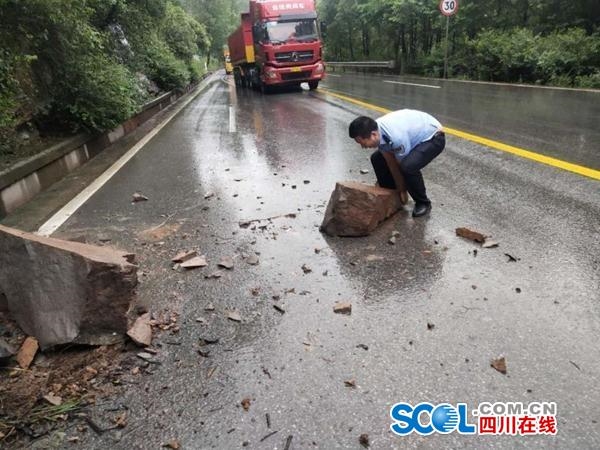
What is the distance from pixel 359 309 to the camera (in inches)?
118

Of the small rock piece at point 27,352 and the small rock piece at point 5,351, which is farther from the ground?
the small rock piece at point 5,351

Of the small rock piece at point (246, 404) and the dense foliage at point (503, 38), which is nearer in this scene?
the small rock piece at point (246, 404)

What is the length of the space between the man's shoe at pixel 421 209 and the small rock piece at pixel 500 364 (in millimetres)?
2245

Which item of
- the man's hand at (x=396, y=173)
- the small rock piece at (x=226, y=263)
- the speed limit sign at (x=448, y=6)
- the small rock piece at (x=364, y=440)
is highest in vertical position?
the speed limit sign at (x=448, y=6)

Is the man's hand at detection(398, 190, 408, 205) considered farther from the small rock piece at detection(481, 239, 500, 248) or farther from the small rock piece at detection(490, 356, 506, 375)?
the small rock piece at detection(490, 356, 506, 375)

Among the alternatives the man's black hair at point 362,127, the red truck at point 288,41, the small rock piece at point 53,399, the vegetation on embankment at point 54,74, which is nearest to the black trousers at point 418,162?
the man's black hair at point 362,127

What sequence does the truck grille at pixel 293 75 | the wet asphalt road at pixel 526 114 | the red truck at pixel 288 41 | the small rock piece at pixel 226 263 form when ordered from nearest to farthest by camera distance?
the small rock piece at pixel 226 263 → the wet asphalt road at pixel 526 114 → the red truck at pixel 288 41 → the truck grille at pixel 293 75

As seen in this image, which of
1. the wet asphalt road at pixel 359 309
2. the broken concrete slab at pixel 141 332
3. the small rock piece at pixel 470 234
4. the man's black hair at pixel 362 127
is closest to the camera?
the wet asphalt road at pixel 359 309

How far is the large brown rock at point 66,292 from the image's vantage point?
9.02 ft

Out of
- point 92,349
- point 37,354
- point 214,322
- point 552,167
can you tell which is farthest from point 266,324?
point 552,167

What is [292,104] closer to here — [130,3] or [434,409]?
[130,3]

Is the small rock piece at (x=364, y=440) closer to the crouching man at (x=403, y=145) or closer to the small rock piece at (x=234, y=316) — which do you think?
the small rock piece at (x=234, y=316)

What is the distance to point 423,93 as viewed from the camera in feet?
49.4

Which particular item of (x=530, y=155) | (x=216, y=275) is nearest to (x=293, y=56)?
(x=530, y=155)
